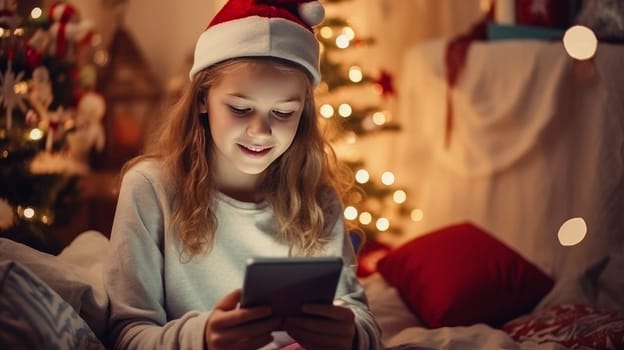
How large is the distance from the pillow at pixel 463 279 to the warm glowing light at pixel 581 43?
619 millimetres

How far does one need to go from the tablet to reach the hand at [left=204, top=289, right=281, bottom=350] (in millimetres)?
15

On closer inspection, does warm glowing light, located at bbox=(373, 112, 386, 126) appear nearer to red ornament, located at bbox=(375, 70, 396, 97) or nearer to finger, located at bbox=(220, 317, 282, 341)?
red ornament, located at bbox=(375, 70, 396, 97)

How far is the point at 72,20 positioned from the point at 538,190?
1567mm

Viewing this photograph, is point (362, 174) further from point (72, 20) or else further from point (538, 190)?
point (72, 20)

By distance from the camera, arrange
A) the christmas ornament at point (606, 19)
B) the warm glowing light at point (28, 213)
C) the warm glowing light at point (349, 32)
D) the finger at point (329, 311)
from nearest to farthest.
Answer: the finger at point (329, 311), the warm glowing light at point (28, 213), the christmas ornament at point (606, 19), the warm glowing light at point (349, 32)

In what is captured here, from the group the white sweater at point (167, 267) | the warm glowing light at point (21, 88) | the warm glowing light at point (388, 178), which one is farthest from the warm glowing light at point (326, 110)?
the white sweater at point (167, 267)

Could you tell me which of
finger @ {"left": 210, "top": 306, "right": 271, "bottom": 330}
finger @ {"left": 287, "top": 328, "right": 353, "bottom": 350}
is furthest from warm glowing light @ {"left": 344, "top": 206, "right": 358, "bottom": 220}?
finger @ {"left": 210, "top": 306, "right": 271, "bottom": 330}

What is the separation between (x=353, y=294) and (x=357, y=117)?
1501 millimetres

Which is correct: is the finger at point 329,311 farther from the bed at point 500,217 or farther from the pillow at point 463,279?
the pillow at point 463,279

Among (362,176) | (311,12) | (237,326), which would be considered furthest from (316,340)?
(362,176)

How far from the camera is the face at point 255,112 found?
1.43 metres

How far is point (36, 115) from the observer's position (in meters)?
2.21

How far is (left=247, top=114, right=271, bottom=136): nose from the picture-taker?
4.67 ft

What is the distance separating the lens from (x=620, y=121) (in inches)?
95.1
